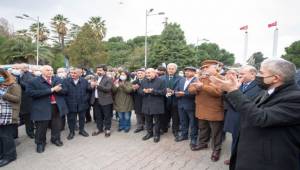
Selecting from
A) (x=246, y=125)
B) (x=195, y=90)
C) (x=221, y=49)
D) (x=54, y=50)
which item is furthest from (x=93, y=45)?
(x=221, y=49)

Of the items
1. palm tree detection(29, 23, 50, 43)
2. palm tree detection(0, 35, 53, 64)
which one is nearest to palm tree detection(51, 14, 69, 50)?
palm tree detection(29, 23, 50, 43)

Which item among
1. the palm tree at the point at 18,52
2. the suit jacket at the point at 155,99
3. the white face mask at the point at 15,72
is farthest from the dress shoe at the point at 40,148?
the palm tree at the point at 18,52

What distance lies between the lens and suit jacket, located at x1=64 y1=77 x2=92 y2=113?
6.81 m

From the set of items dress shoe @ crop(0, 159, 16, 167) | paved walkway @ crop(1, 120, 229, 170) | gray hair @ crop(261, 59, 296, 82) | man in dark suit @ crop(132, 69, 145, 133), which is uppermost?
gray hair @ crop(261, 59, 296, 82)

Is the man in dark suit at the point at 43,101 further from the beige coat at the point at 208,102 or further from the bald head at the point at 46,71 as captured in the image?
the beige coat at the point at 208,102

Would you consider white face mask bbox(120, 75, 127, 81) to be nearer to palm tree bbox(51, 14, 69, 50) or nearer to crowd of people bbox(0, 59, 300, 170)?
crowd of people bbox(0, 59, 300, 170)

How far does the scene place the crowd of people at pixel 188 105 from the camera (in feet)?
7.88

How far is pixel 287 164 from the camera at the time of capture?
2398 mm

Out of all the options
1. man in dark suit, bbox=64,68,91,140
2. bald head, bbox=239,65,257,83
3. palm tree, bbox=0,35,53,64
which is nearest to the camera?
bald head, bbox=239,65,257,83

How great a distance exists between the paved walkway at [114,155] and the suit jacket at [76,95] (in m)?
0.83

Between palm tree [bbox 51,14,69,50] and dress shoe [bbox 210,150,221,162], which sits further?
palm tree [bbox 51,14,69,50]

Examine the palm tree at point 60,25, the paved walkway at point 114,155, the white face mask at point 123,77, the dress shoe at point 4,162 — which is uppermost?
the palm tree at point 60,25

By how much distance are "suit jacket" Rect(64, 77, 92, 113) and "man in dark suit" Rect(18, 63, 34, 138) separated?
938 mm

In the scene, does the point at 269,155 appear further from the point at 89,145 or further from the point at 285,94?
the point at 89,145
